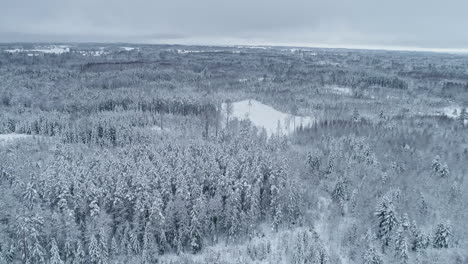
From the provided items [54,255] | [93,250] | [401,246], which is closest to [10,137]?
[54,255]

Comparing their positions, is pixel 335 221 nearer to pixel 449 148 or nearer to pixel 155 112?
pixel 449 148

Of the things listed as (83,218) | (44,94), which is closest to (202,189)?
(83,218)

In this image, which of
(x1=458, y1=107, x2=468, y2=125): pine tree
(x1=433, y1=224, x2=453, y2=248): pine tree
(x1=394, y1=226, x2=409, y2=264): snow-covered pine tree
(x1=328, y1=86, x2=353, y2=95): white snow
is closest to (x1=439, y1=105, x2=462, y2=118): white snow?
(x1=458, y1=107, x2=468, y2=125): pine tree

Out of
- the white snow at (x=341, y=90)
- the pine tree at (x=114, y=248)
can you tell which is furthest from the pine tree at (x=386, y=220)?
the white snow at (x=341, y=90)

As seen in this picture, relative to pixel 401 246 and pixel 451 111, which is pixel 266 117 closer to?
pixel 451 111

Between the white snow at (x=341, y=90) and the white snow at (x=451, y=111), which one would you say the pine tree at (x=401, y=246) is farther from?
the white snow at (x=341, y=90)

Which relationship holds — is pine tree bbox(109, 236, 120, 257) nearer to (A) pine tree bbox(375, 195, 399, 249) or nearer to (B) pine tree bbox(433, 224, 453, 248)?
(A) pine tree bbox(375, 195, 399, 249)

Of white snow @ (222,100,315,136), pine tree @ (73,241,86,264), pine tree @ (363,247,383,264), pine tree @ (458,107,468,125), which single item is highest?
pine tree @ (458,107,468,125)

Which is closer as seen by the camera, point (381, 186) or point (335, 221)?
point (335, 221)
